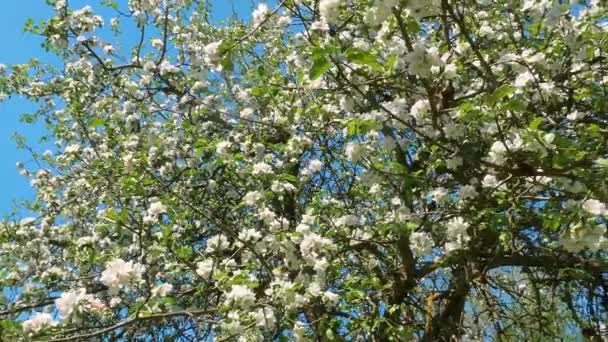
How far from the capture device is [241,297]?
10.7ft

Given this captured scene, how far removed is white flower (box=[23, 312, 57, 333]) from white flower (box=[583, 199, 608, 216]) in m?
2.48

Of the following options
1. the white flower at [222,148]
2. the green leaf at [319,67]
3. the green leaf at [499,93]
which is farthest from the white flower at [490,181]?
the white flower at [222,148]

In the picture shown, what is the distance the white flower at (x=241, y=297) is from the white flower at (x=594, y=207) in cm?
167

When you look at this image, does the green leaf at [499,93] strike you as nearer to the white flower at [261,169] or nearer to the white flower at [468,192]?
the white flower at [468,192]

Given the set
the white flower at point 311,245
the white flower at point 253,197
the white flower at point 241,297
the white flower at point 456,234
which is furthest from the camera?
the white flower at point 253,197

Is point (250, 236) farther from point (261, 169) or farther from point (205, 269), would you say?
point (261, 169)

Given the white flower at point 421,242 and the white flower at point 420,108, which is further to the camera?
the white flower at point 421,242

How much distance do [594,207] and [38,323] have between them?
2.55 meters

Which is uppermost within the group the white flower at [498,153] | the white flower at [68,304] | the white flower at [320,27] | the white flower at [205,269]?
the white flower at [320,27]

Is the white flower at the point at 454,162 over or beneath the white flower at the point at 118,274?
over

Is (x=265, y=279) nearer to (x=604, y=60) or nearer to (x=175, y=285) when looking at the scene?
(x=175, y=285)

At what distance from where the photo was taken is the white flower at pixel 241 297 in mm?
3277

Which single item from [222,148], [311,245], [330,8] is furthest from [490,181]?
[222,148]

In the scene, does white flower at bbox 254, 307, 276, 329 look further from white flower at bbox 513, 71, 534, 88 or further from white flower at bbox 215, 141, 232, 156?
white flower at bbox 513, 71, 534, 88
